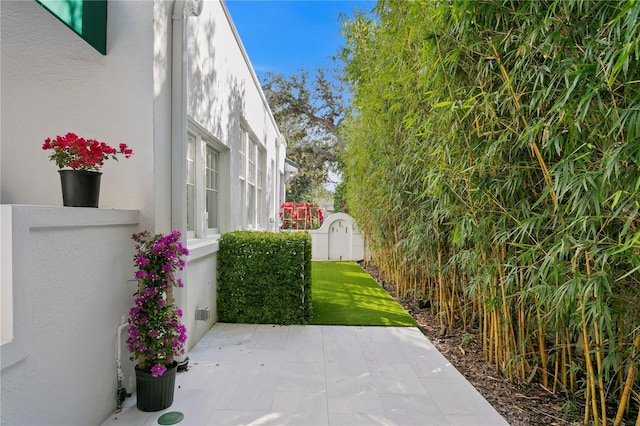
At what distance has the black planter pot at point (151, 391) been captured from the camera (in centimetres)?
210

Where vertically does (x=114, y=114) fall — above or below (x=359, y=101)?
below

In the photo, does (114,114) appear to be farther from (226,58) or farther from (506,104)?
(506,104)

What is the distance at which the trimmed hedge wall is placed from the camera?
383cm

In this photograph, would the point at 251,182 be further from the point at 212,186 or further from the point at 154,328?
the point at 154,328

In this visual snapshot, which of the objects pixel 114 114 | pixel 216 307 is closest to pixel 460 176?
pixel 114 114

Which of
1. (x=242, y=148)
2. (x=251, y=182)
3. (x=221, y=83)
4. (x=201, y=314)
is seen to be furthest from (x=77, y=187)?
(x=251, y=182)

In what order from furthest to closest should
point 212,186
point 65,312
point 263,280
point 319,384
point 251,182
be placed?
point 251,182 → point 212,186 → point 263,280 → point 319,384 → point 65,312

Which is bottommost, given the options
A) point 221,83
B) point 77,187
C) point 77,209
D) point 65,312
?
point 65,312

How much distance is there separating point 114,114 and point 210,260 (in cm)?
180

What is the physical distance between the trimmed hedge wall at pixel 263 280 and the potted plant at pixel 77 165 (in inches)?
77.4

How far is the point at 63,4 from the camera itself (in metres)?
1.86

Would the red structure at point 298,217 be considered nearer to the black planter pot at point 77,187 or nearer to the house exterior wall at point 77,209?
the house exterior wall at point 77,209

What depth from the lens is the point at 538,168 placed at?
202cm

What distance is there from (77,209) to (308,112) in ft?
43.0
